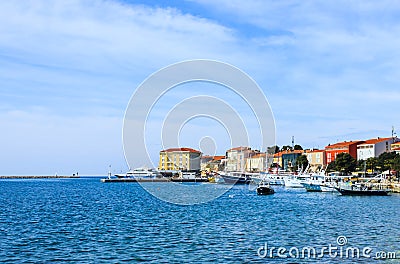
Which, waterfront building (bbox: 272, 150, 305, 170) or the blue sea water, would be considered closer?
the blue sea water

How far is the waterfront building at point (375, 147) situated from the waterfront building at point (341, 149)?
Result: 7.77 feet

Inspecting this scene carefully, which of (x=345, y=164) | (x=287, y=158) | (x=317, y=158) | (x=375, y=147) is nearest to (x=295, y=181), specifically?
(x=345, y=164)


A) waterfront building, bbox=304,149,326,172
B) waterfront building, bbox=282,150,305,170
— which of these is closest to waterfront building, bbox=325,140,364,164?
waterfront building, bbox=304,149,326,172

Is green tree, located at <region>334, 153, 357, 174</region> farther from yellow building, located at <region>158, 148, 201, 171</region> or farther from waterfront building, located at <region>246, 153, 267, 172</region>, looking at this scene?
yellow building, located at <region>158, 148, 201, 171</region>

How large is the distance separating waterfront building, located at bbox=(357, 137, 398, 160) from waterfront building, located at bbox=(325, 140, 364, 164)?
93.2 inches

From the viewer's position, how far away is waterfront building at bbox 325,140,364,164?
14038cm

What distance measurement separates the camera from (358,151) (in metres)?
140

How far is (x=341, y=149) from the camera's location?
144 metres

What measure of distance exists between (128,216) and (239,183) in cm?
7862

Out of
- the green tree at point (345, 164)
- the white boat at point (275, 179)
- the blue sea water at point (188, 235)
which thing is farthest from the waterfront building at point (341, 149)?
the blue sea water at point (188, 235)

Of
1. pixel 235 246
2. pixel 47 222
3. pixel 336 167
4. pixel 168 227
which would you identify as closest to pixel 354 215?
pixel 168 227

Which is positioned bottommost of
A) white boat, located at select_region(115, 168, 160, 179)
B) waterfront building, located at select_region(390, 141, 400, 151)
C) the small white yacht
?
the small white yacht

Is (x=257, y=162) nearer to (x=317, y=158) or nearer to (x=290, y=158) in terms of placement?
(x=290, y=158)

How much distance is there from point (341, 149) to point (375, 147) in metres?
12.5
